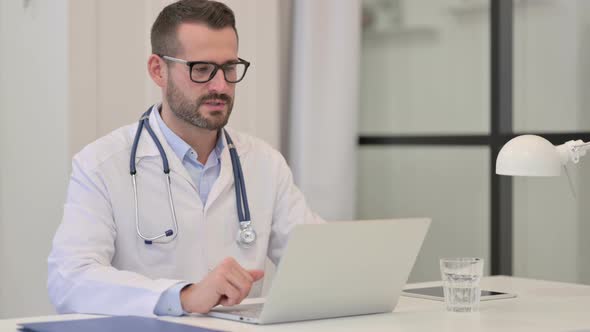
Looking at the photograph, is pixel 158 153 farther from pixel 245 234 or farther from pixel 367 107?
pixel 367 107

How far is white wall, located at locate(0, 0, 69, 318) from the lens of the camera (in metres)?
3.23

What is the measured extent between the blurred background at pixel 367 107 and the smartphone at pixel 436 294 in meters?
1.12

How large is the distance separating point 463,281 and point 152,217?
85cm

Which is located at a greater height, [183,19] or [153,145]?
[183,19]

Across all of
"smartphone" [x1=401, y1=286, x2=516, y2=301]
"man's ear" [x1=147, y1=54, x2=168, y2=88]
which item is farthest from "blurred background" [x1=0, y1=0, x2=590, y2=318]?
"smartphone" [x1=401, y1=286, x2=516, y2=301]

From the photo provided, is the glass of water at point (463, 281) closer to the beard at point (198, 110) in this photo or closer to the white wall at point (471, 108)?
the beard at point (198, 110)

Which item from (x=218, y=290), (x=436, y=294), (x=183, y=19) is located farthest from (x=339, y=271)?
(x=183, y=19)

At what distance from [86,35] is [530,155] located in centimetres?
167

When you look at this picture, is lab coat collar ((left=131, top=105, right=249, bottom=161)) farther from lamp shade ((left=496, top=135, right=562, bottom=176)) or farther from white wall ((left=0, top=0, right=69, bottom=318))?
lamp shade ((left=496, top=135, right=562, bottom=176))

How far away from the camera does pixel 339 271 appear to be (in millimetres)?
1902

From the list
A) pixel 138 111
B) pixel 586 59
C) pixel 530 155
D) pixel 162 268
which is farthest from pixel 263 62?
pixel 530 155

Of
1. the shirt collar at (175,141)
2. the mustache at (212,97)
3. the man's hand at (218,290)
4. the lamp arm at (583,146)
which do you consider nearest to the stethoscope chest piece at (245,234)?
the shirt collar at (175,141)

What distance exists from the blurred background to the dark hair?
635mm

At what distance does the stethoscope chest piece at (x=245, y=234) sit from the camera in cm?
257
